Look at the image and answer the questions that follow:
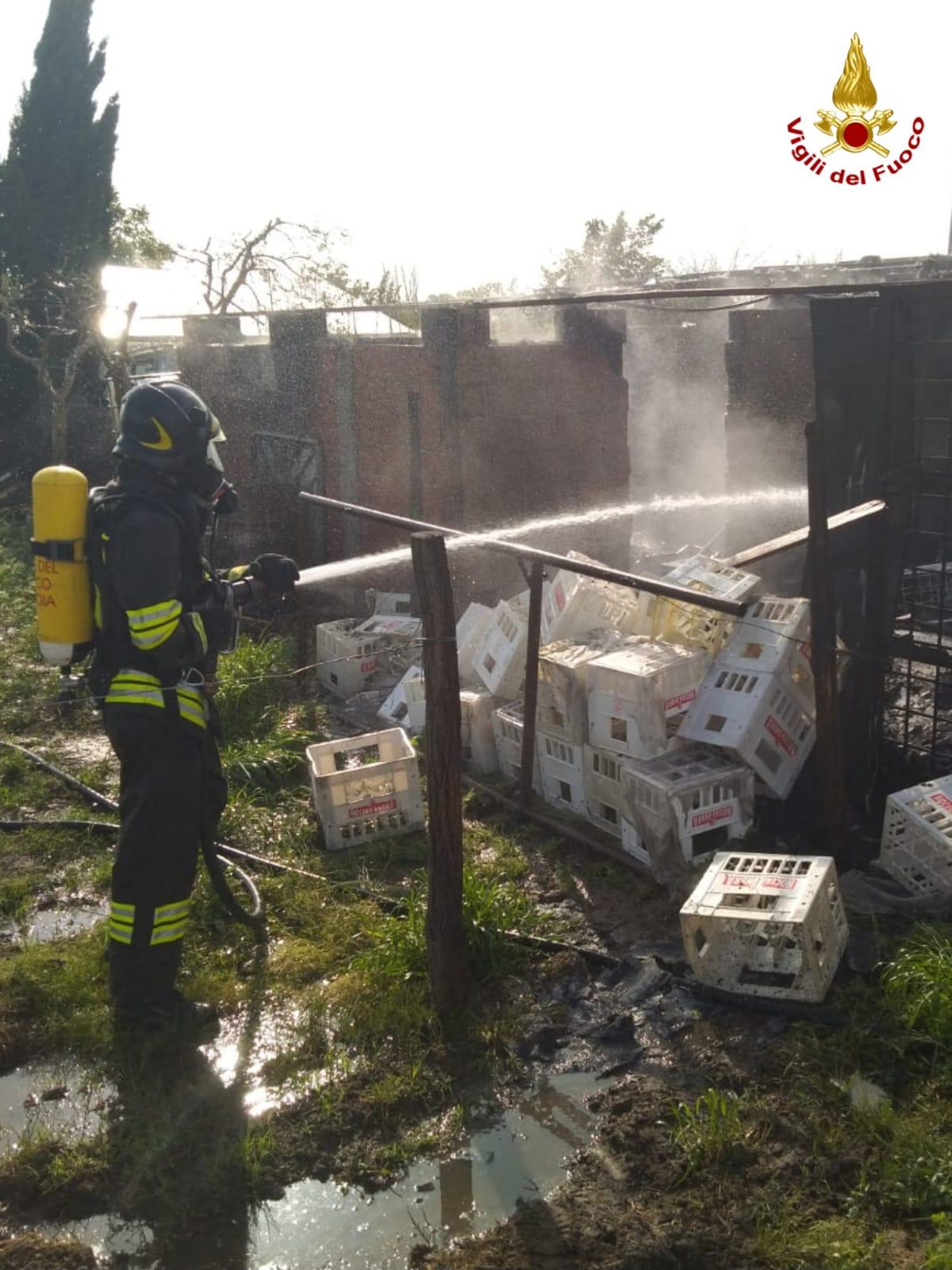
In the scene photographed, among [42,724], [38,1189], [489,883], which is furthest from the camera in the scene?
[42,724]

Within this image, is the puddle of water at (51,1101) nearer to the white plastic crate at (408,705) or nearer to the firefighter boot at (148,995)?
the firefighter boot at (148,995)

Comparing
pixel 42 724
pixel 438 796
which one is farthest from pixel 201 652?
pixel 42 724

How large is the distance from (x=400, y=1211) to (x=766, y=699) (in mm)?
2867

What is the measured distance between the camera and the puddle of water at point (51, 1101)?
12.1ft

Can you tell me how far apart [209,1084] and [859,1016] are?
238 cm

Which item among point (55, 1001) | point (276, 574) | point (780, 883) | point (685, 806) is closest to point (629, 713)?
point (685, 806)

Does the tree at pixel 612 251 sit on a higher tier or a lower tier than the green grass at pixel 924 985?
higher

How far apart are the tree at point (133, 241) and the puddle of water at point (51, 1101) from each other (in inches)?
700

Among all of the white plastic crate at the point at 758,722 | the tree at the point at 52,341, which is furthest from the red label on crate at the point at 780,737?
the tree at the point at 52,341

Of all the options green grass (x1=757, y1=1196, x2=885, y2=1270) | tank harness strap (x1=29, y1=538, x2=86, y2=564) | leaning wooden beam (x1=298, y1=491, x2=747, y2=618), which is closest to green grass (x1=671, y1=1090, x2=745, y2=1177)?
green grass (x1=757, y1=1196, x2=885, y2=1270)

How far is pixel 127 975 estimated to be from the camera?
167 inches

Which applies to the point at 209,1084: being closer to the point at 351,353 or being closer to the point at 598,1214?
the point at 598,1214

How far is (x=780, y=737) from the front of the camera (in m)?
5.28

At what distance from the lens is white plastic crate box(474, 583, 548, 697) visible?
660 cm
